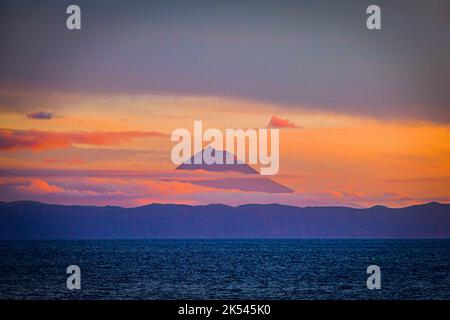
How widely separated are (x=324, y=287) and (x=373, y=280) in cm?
618

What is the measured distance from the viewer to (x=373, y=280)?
4344 cm

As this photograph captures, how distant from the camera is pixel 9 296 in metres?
31.7

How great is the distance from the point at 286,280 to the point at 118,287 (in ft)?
33.7
